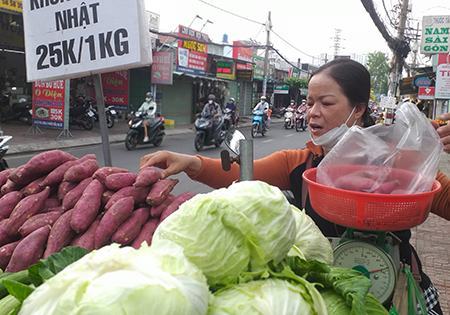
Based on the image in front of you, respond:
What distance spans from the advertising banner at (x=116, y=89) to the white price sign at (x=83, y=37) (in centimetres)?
1773

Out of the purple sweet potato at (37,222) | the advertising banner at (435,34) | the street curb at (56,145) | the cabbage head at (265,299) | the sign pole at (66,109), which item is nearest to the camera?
the cabbage head at (265,299)

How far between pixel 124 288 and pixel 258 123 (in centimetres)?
1869

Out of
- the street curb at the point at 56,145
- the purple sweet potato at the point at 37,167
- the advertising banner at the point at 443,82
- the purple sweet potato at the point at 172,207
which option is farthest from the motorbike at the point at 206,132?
the purple sweet potato at the point at 172,207

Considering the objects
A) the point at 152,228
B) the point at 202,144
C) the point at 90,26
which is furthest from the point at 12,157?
the point at 152,228

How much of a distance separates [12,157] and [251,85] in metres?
25.7

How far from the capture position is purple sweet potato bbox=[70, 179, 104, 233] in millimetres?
1849

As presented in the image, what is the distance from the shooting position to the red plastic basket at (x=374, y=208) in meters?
1.48

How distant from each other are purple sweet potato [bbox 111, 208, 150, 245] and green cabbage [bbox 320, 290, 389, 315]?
0.96 meters

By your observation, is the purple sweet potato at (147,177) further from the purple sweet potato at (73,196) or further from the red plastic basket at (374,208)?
the red plastic basket at (374,208)

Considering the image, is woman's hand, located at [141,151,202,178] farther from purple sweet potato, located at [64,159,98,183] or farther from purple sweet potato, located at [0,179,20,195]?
purple sweet potato, located at [0,179,20,195]

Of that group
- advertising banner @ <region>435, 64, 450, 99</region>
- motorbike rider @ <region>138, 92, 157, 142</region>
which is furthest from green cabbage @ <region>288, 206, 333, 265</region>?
advertising banner @ <region>435, 64, 450, 99</region>

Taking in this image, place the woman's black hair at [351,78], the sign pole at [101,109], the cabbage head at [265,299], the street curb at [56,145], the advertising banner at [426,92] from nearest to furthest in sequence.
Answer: the cabbage head at [265,299] < the woman's black hair at [351,78] < the sign pole at [101,109] < the street curb at [56,145] < the advertising banner at [426,92]

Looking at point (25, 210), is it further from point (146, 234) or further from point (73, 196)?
point (146, 234)

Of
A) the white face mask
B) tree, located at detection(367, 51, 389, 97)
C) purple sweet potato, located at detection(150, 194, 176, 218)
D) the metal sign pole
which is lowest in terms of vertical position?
purple sweet potato, located at detection(150, 194, 176, 218)
